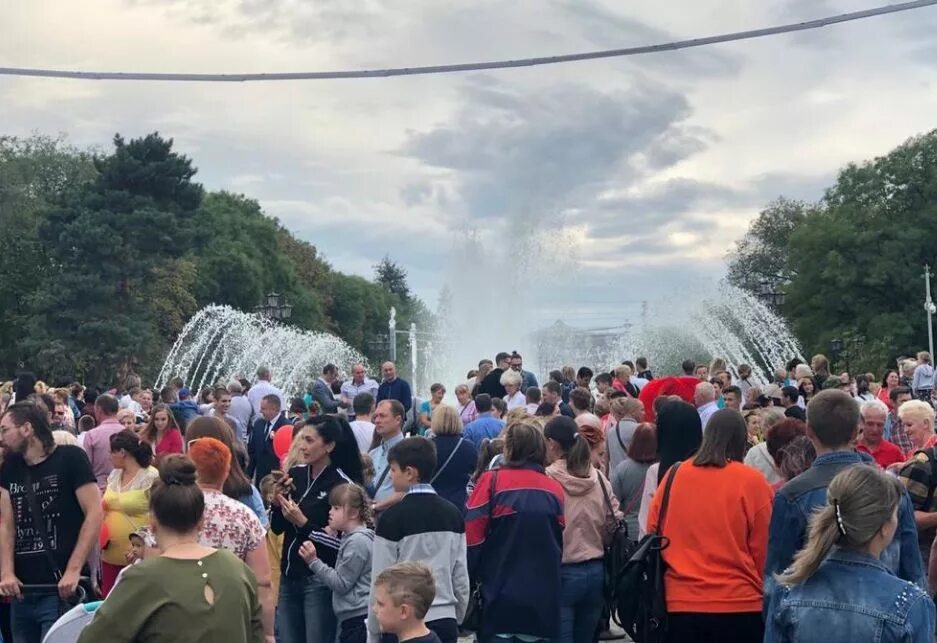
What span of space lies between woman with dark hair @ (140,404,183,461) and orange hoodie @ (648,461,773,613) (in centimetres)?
669

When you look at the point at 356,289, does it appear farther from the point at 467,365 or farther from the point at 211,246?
the point at 467,365

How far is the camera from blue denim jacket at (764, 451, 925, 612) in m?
5.65

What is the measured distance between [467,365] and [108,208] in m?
25.7

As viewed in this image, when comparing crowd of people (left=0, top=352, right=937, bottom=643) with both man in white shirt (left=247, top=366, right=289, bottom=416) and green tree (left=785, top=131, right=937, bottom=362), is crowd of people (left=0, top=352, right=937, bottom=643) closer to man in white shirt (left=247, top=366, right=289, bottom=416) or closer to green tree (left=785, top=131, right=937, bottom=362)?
man in white shirt (left=247, top=366, right=289, bottom=416)

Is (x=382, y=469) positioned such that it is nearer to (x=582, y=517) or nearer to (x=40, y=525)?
(x=582, y=517)

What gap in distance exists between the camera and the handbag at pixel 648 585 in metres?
6.84

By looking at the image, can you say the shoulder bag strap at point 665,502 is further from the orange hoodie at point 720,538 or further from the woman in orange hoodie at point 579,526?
the woman in orange hoodie at point 579,526

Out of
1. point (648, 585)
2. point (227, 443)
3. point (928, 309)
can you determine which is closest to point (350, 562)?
point (227, 443)

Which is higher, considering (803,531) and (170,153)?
(170,153)

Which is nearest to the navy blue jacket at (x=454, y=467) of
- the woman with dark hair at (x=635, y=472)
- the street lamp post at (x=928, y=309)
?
the woman with dark hair at (x=635, y=472)

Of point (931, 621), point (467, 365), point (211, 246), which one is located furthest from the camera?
point (211, 246)

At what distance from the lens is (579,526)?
8266 millimetres

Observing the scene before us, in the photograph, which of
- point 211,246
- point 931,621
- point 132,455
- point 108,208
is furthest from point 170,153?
point 931,621

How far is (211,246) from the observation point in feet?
287
